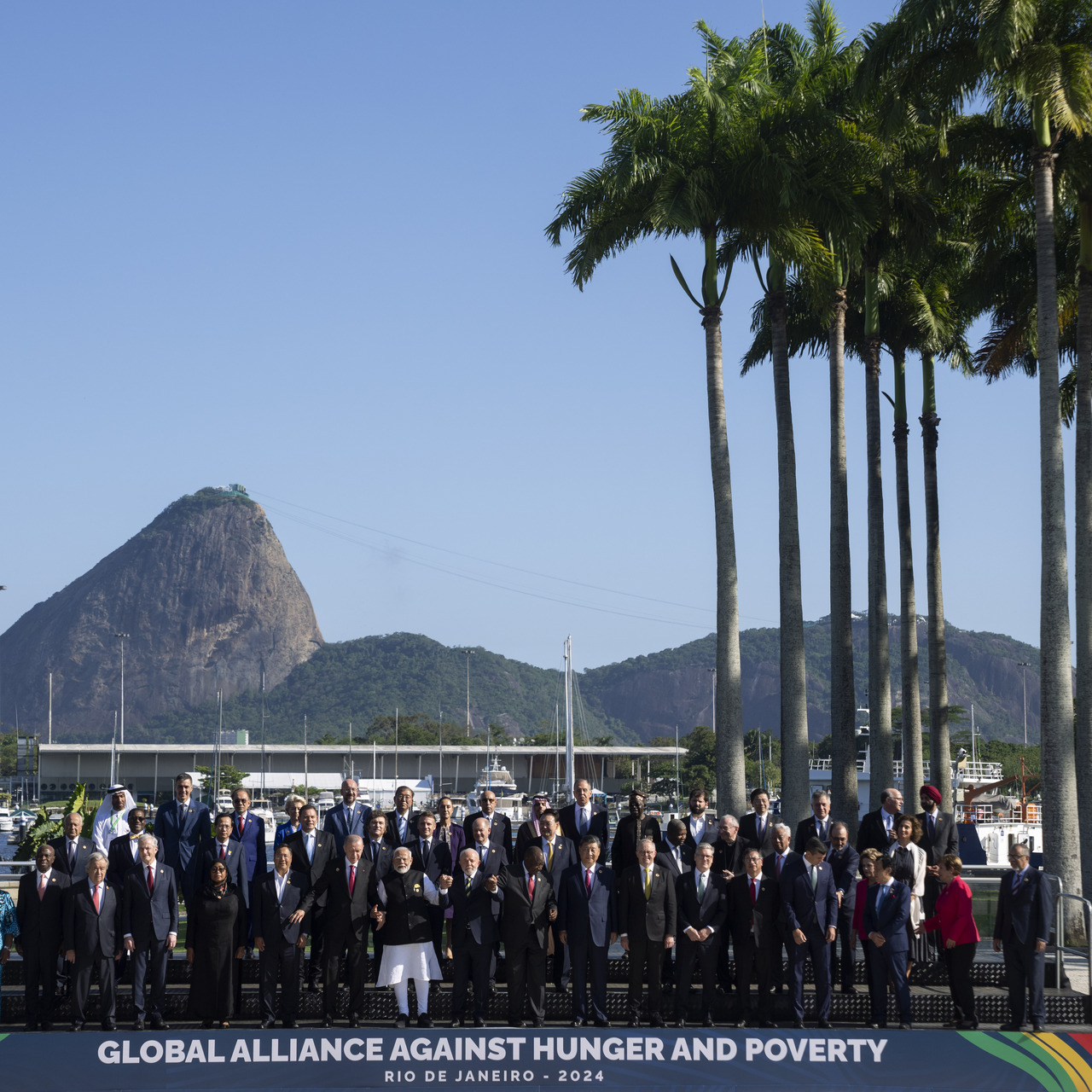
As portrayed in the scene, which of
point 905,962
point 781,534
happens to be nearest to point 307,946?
point 905,962

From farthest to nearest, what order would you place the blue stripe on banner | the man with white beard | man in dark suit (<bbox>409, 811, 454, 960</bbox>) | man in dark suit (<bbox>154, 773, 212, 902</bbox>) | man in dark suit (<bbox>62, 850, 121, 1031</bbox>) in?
1. man in dark suit (<bbox>154, 773, 212, 902</bbox>)
2. man in dark suit (<bbox>409, 811, 454, 960</bbox>)
3. the man with white beard
4. man in dark suit (<bbox>62, 850, 121, 1031</bbox>)
5. the blue stripe on banner

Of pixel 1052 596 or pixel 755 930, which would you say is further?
pixel 1052 596

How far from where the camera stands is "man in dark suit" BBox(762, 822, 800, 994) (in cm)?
1306

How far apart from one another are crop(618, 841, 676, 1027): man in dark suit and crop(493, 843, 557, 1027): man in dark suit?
32.2 inches

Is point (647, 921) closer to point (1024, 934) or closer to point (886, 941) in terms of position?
point (886, 941)

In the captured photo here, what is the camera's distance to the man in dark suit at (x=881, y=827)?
47.1 ft

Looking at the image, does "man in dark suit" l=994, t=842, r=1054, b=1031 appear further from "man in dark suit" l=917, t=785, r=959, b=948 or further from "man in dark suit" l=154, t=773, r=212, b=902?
"man in dark suit" l=154, t=773, r=212, b=902

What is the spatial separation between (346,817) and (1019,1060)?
297 inches

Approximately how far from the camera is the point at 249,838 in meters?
13.6

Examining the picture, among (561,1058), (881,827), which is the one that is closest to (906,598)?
(881,827)

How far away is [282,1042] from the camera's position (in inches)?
497

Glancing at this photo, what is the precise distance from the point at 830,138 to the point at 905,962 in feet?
54.3

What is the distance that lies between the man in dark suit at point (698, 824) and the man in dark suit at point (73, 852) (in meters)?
6.55

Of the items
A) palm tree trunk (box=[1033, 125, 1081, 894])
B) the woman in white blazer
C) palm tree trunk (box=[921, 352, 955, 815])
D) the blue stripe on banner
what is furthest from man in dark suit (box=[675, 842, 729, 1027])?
palm tree trunk (box=[921, 352, 955, 815])
